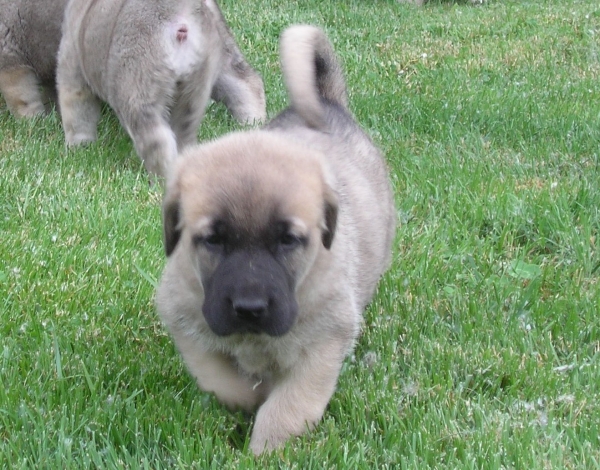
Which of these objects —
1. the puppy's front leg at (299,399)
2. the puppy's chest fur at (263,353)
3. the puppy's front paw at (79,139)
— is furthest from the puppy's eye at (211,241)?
the puppy's front paw at (79,139)

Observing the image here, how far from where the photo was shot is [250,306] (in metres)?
2.66

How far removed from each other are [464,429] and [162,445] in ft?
3.28

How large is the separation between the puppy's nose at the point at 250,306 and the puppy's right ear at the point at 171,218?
0.51 meters

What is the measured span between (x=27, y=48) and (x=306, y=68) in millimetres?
3653

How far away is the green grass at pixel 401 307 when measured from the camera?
113 inches

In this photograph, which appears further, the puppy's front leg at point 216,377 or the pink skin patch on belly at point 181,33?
the pink skin patch on belly at point 181,33

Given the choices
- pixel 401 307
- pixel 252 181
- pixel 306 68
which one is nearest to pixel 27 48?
pixel 306 68

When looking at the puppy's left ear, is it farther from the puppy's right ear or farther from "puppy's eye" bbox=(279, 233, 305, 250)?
the puppy's right ear

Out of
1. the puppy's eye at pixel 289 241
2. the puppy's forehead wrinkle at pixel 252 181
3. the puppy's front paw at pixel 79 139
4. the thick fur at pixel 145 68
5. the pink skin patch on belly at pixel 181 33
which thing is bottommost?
the puppy's front paw at pixel 79 139

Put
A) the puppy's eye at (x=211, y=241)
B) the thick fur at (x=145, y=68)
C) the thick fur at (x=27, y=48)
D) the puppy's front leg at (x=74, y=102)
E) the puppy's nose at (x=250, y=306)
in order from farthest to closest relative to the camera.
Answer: the thick fur at (x=27, y=48) → the puppy's front leg at (x=74, y=102) → the thick fur at (x=145, y=68) → the puppy's eye at (x=211, y=241) → the puppy's nose at (x=250, y=306)

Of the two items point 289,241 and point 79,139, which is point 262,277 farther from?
point 79,139

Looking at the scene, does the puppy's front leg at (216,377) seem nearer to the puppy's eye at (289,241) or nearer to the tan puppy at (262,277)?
the tan puppy at (262,277)

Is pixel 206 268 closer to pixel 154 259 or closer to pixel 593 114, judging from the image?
pixel 154 259

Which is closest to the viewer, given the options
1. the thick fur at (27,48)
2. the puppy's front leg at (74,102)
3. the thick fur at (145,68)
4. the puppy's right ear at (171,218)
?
the puppy's right ear at (171,218)
